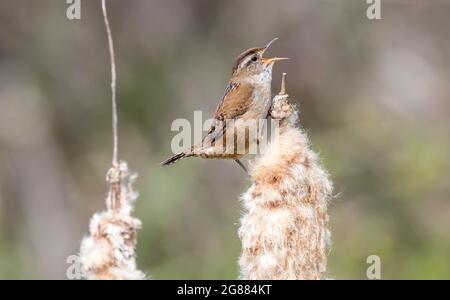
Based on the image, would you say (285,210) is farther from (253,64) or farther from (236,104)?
(253,64)

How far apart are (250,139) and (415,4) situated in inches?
201

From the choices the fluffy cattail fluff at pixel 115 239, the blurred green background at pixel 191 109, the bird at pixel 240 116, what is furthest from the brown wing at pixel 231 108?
the blurred green background at pixel 191 109

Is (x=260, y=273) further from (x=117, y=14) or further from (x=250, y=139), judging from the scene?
→ (x=117, y=14)

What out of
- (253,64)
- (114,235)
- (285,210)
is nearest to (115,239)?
(114,235)

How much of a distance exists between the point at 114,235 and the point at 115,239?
0.01m

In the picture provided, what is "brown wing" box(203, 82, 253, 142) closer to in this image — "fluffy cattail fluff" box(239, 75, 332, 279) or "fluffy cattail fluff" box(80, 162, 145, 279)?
"fluffy cattail fluff" box(239, 75, 332, 279)

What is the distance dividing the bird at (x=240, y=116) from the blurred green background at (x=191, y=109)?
2796 millimetres

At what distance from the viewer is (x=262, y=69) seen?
490cm

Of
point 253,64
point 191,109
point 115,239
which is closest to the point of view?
point 115,239

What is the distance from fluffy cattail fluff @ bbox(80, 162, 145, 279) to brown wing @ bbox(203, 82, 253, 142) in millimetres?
1547

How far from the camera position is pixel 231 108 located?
4777 mm

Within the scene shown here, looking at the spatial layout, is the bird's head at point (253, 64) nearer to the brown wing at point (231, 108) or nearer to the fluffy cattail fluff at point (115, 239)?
the brown wing at point (231, 108)

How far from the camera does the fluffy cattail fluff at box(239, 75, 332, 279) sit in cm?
334
